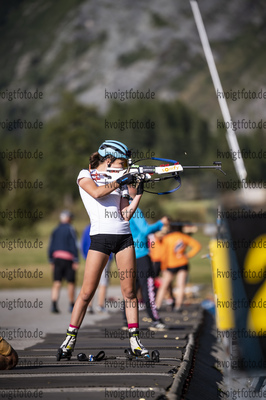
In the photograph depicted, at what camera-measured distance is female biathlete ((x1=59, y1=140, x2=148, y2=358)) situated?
24.8 ft

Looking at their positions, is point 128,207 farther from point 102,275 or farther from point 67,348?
point 102,275

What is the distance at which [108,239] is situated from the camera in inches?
298

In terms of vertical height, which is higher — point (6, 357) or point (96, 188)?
point (96, 188)

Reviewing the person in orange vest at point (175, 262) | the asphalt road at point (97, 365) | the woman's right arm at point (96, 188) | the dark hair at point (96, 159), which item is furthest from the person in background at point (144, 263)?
the person in orange vest at point (175, 262)

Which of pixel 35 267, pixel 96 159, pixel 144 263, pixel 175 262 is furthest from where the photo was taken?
pixel 35 267

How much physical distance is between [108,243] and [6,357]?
1.37 m

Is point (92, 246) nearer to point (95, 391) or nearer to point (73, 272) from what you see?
point (95, 391)

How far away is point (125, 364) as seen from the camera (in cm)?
739

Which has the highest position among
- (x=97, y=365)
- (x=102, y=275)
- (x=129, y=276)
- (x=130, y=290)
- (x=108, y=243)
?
(x=102, y=275)

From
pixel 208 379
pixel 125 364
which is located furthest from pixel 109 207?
pixel 208 379

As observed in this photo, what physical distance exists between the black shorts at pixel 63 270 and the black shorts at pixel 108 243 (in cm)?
938

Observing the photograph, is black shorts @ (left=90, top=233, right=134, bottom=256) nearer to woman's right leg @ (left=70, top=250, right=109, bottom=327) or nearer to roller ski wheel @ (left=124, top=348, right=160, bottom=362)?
woman's right leg @ (left=70, top=250, right=109, bottom=327)

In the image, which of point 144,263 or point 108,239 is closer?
point 108,239

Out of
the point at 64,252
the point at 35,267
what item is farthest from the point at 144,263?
the point at 35,267
